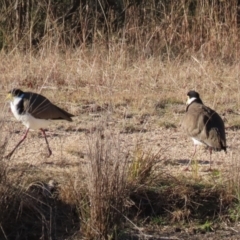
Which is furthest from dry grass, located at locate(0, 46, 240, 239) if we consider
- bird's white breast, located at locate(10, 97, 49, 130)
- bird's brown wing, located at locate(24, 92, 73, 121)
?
bird's brown wing, located at locate(24, 92, 73, 121)

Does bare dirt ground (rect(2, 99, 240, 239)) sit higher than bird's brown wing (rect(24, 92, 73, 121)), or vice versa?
bird's brown wing (rect(24, 92, 73, 121))

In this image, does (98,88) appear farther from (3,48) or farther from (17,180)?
(17,180)

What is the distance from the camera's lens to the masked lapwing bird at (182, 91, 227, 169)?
7949mm

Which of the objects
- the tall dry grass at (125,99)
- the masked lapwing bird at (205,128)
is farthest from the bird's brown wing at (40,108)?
the masked lapwing bird at (205,128)

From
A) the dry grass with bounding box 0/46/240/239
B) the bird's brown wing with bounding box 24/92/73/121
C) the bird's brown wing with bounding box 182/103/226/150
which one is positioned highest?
the bird's brown wing with bounding box 24/92/73/121

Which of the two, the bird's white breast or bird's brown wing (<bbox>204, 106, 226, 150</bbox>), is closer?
bird's brown wing (<bbox>204, 106, 226, 150</bbox>)

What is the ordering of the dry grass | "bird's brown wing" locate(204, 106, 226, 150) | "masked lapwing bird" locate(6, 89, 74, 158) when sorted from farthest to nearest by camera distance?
"masked lapwing bird" locate(6, 89, 74, 158), "bird's brown wing" locate(204, 106, 226, 150), the dry grass

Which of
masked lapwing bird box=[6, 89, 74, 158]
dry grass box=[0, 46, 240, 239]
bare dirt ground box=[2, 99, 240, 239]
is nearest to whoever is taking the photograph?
dry grass box=[0, 46, 240, 239]

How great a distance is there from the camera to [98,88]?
10.9 metres

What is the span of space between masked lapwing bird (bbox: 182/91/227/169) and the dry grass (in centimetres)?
22

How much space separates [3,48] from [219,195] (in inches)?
241

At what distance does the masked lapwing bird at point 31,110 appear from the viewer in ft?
26.7

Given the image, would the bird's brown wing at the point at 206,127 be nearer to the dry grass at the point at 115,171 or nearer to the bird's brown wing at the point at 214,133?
the bird's brown wing at the point at 214,133

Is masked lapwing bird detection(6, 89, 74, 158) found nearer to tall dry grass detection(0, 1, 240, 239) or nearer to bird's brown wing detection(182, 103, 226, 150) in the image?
tall dry grass detection(0, 1, 240, 239)
